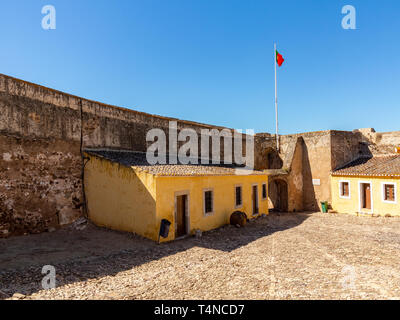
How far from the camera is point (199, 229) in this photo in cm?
1125

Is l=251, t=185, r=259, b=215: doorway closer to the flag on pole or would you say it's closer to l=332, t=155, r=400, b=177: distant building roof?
l=332, t=155, r=400, b=177: distant building roof

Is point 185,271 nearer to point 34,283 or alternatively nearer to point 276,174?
point 34,283

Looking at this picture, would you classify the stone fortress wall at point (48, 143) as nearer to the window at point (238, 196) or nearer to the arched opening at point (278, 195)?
the window at point (238, 196)

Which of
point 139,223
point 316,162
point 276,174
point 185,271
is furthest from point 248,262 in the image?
point 316,162

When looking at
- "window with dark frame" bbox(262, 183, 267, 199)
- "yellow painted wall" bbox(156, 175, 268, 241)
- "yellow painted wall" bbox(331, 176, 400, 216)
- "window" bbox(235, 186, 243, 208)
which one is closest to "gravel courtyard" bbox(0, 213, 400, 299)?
"yellow painted wall" bbox(156, 175, 268, 241)

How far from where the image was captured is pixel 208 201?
12156 millimetres

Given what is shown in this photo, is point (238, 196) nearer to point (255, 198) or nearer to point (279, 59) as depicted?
point (255, 198)

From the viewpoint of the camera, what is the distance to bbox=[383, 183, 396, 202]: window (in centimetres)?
1520

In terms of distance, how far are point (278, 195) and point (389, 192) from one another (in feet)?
24.9

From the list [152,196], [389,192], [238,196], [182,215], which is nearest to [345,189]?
[389,192]

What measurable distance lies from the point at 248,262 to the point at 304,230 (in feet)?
20.2

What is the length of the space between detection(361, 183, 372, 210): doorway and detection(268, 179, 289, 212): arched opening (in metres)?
5.08

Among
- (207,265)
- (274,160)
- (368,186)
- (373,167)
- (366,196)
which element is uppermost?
(274,160)
